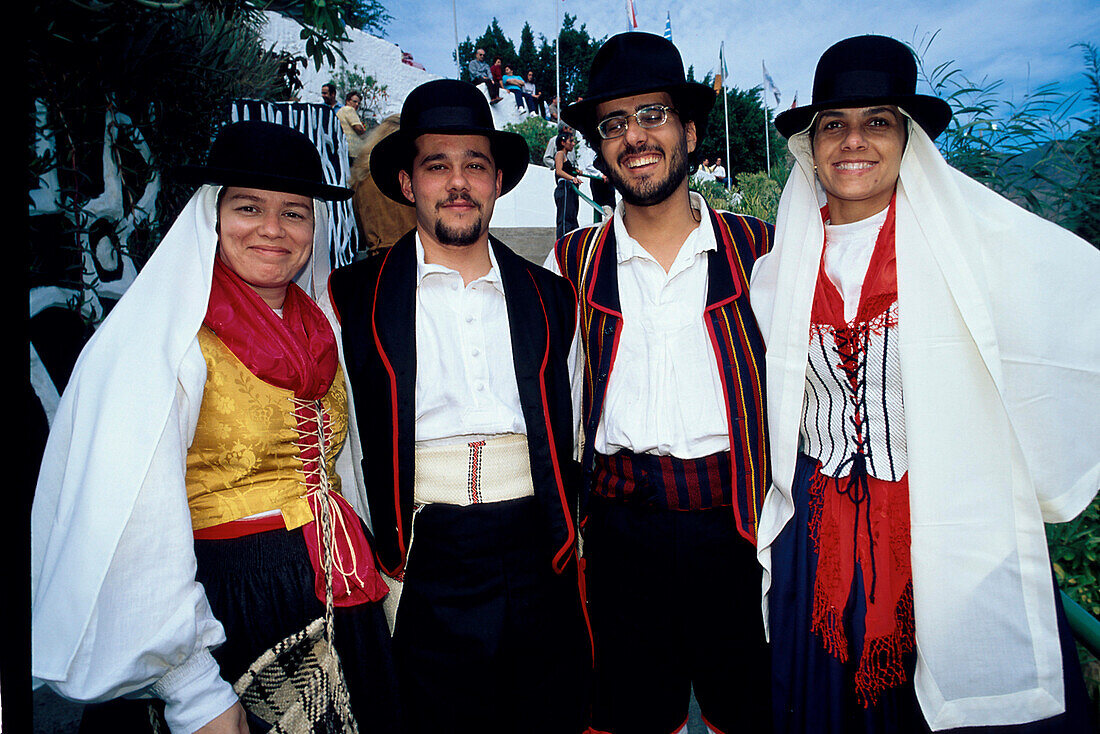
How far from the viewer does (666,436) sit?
2.16 m

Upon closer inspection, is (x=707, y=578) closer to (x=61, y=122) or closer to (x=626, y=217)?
(x=626, y=217)

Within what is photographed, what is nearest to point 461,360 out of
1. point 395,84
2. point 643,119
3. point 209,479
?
point 209,479

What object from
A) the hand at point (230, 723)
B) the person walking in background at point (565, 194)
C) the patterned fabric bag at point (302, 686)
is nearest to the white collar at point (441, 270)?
the patterned fabric bag at point (302, 686)

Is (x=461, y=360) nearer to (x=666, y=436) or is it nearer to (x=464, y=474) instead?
(x=464, y=474)

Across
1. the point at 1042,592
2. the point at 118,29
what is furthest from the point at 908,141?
the point at 118,29

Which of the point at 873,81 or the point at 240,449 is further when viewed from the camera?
the point at 873,81

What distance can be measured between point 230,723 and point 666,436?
5.13 ft

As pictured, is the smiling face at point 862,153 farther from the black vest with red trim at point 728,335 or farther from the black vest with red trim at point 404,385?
the black vest with red trim at point 404,385

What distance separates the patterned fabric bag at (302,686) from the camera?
1613 millimetres

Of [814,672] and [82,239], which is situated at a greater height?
[82,239]

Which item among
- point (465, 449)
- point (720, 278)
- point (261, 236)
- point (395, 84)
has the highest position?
point (395, 84)

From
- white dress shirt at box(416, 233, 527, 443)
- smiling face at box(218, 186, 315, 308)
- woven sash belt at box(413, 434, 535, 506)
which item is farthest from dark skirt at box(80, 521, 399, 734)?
smiling face at box(218, 186, 315, 308)

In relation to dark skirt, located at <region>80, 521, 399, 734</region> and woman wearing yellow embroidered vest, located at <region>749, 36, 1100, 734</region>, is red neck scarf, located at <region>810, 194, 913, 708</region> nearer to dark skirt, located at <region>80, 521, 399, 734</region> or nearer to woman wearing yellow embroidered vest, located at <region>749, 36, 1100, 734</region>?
woman wearing yellow embroidered vest, located at <region>749, 36, 1100, 734</region>

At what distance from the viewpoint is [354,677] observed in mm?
1933
